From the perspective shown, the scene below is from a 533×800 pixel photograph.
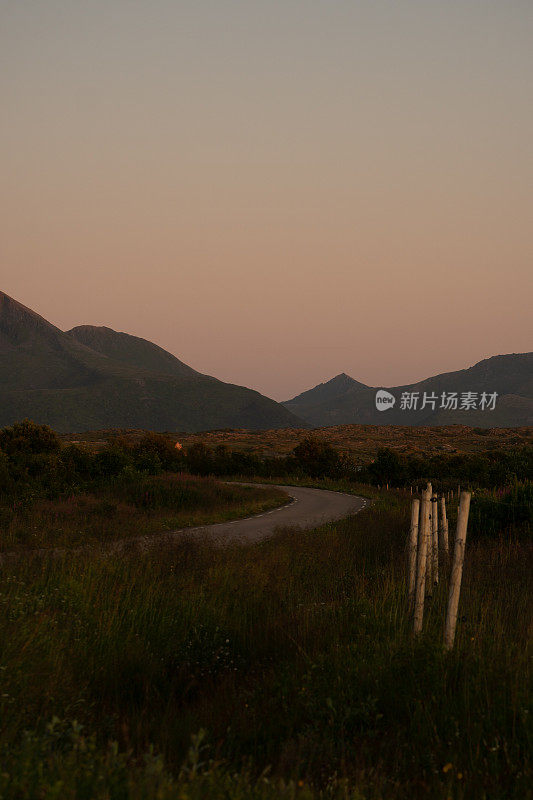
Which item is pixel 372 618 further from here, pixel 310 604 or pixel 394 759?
pixel 394 759

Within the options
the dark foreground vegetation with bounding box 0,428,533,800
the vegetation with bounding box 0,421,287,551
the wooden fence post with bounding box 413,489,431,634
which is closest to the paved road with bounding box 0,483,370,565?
the vegetation with bounding box 0,421,287,551

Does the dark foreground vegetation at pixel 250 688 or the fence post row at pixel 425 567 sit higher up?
the fence post row at pixel 425 567

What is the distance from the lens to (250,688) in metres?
5.98

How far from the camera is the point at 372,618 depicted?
24.0 ft

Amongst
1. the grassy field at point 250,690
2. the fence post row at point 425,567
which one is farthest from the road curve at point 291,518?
the fence post row at point 425,567

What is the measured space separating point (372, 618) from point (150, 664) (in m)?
2.86

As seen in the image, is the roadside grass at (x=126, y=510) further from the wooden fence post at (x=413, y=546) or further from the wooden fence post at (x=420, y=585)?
the wooden fence post at (x=420, y=585)

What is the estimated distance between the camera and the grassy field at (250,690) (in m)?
3.67

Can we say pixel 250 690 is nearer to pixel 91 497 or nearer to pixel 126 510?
pixel 126 510

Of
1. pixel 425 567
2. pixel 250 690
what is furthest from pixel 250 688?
pixel 425 567

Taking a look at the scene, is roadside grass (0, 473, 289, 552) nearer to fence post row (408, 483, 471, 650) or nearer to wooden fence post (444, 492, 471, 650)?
fence post row (408, 483, 471, 650)

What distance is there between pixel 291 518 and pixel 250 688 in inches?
631

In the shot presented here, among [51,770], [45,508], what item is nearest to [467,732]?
[51,770]

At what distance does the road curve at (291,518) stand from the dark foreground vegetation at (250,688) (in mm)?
6320
